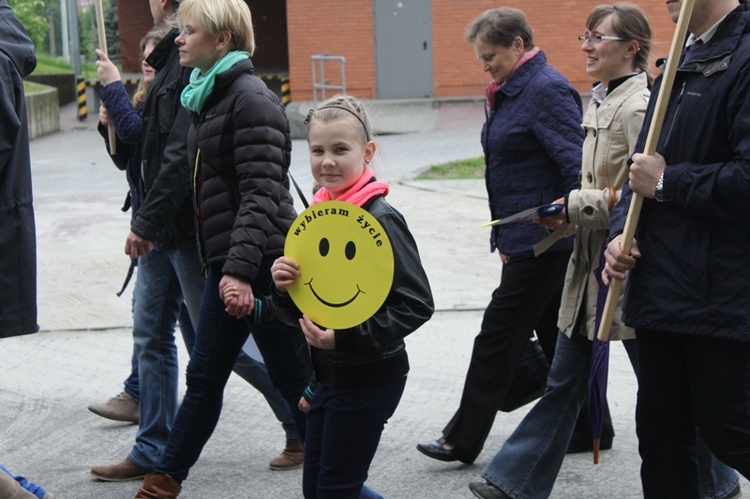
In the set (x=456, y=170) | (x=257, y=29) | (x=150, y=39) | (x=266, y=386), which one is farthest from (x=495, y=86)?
(x=257, y=29)

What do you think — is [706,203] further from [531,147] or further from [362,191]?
[531,147]

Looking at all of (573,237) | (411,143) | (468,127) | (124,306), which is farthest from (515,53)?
(468,127)

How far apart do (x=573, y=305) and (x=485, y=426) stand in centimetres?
81

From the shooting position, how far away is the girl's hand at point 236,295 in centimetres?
388

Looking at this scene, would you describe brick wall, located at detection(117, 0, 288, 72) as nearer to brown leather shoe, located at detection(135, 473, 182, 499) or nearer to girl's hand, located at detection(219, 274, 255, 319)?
brown leather shoe, located at detection(135, 473, 182, 499)

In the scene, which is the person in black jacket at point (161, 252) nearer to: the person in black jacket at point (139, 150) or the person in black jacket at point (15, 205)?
the person in black jacket at point (139, 150)

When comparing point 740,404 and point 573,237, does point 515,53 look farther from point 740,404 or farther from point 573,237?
point 740,404

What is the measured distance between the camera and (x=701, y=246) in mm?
3088

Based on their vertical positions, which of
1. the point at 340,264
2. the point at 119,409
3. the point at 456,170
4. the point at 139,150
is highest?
the point at 139,150

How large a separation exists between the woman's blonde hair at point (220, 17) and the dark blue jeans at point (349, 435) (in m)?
1.59

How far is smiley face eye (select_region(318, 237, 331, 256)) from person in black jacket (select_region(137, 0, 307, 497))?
721 millimetres

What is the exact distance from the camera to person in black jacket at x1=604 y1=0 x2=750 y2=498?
3.03 metres

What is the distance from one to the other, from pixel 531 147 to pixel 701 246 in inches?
63.6

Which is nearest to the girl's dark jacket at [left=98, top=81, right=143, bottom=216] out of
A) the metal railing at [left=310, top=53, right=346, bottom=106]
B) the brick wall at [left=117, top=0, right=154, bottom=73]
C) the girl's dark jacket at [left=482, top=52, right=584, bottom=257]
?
the girl's dark jacket at [left=482, top=52, right=584, bottom=257]
